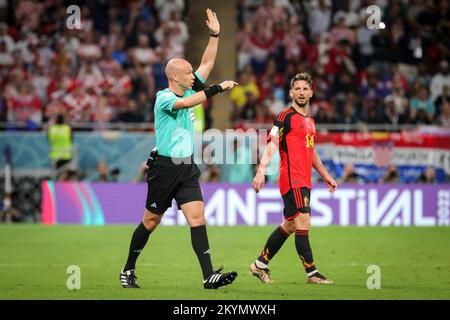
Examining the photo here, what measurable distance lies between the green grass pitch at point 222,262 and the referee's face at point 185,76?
2083 mm

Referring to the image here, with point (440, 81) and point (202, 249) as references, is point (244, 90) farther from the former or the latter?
point (202, 249)

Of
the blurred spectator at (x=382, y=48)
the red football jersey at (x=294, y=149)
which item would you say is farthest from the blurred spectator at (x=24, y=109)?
the red football jersey at (x=294, y=149)

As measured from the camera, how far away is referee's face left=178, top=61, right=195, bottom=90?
994 cm

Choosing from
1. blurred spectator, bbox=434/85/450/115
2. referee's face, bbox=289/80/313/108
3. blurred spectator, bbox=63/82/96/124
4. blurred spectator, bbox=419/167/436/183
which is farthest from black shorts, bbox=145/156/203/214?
blurred spectator, bbox=434/85/450/115

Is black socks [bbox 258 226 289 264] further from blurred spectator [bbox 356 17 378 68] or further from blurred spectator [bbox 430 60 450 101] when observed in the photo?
blurred spectator [bbox 356 17 378 68]

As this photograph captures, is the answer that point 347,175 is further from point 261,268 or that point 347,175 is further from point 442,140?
point 261,268

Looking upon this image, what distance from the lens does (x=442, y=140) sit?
20.0m

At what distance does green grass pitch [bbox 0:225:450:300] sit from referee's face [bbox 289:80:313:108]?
1965mm

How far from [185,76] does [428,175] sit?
441 inches

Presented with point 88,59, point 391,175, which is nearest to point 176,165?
point 391,175

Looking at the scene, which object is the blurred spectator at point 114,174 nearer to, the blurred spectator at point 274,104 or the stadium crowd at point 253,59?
the stadium crowd at point 253,59

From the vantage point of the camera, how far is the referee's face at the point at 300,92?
1049cm

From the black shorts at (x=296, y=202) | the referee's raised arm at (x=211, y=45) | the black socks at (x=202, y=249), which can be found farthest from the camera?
the black shorts at (x=296, y=202)

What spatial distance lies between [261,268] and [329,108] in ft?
39.2
